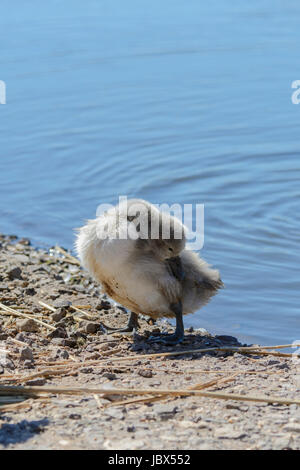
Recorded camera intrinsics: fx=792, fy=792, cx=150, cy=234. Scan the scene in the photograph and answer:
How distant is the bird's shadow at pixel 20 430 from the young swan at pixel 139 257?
71.6 inches

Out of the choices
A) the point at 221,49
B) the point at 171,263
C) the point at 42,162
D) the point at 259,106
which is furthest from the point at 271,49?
the point at 171,263

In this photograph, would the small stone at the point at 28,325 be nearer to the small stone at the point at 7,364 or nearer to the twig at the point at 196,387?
the small stone at the point at 7,364

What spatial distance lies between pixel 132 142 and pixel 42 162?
4.43 feet

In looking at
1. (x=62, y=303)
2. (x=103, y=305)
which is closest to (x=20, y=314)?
(x=62, y=303)

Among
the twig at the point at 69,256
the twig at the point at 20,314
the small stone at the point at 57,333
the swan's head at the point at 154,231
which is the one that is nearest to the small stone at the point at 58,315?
the twig at the point at 20,314

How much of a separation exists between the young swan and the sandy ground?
30 centimetres

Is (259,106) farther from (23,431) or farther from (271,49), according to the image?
(23,431)

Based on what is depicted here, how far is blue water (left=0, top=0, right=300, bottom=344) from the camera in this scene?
321 inches

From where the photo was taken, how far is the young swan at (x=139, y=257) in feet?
18.3

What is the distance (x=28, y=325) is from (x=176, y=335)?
1103 mm

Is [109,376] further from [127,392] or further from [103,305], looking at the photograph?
[103,305]

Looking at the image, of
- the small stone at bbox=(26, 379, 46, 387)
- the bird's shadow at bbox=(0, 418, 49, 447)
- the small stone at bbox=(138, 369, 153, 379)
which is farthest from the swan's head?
the bird's shadow at bbox=(0, 418, 49, 447)

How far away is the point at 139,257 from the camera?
564 centimetres

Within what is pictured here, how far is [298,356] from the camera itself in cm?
548
